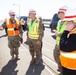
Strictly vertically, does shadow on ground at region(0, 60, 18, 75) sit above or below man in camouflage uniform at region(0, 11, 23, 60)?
below

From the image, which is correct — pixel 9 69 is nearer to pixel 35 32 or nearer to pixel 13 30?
pixel 35 32

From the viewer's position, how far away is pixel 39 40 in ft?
29.0

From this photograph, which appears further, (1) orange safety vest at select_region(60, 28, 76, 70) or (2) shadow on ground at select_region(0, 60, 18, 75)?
(2) shadow on ground at select_region(0, 60, 18, 75)

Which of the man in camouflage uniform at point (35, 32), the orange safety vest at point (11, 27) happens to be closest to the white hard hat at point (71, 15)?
the man in camouflage uniform at point (35, 32)

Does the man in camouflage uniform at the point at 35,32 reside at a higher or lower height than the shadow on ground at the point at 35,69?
higher

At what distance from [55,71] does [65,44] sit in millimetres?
4910

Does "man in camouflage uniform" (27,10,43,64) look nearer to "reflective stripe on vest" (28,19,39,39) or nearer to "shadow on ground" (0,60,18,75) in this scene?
"reflective stripe on vest" (28,19,39,39)

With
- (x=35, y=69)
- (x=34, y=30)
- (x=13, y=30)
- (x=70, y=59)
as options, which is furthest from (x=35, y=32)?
(x=70, y=59)

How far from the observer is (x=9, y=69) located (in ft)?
27.8

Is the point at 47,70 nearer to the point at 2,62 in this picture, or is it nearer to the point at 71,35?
the point at 2,62

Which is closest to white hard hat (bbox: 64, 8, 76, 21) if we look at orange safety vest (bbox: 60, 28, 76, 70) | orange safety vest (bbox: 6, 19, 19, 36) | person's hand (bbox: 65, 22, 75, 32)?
person's hand (bbox: 65, 22, 75, 32)

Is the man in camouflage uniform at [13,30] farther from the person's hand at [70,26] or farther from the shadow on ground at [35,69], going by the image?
the person's hand at [70,26]

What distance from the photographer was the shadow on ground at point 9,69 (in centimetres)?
796

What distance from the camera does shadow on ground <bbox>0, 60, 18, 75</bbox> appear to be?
7.96 meters
